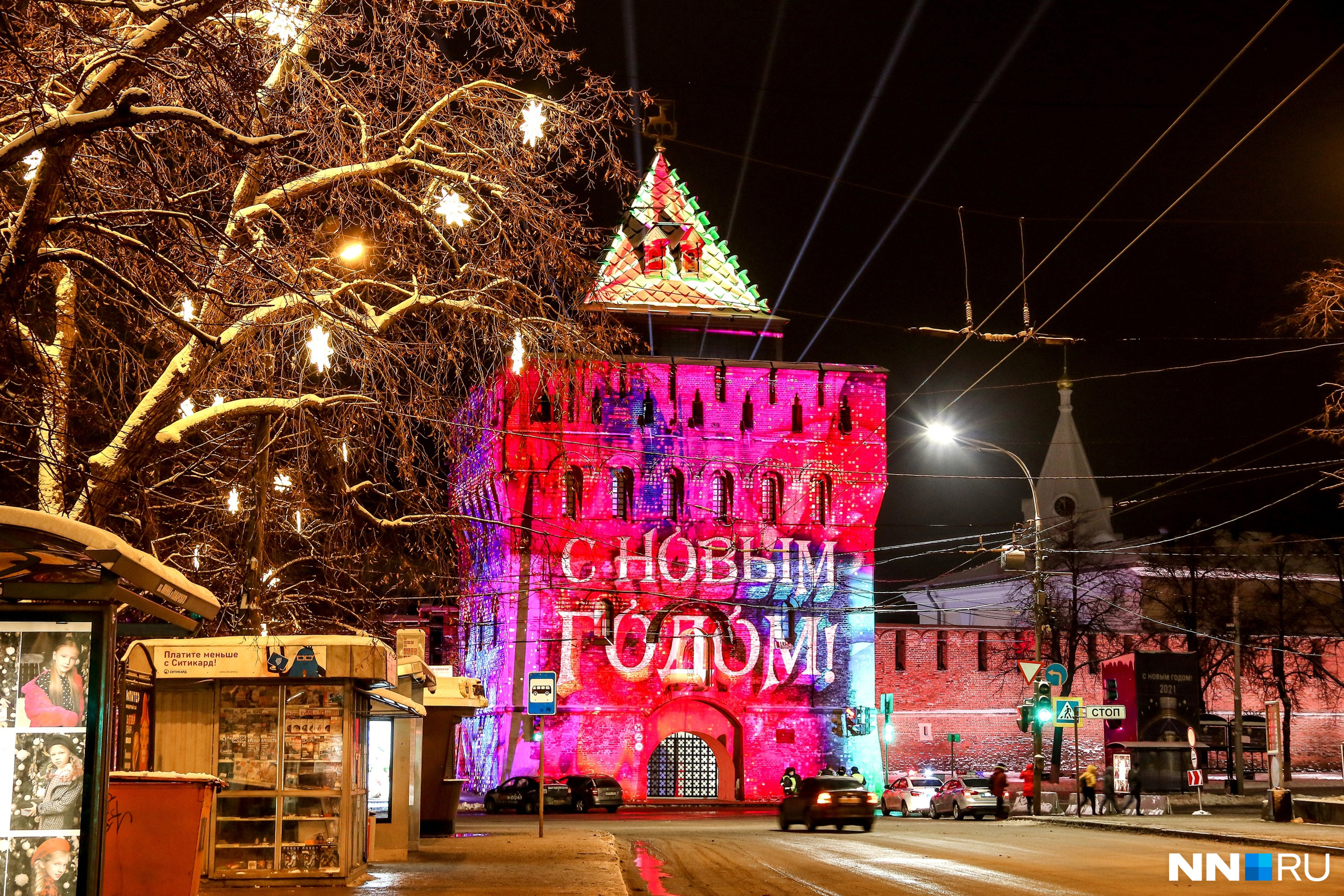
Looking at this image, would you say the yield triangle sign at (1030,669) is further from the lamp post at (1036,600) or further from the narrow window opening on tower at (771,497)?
the narrow window opening on tower at (771,497)

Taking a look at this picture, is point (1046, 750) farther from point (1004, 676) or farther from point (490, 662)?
point (490, 662)

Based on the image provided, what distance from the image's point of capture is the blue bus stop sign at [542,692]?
21938 mm

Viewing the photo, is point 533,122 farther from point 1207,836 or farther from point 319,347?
point 1207,836

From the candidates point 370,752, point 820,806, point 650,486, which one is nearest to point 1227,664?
point 650,486

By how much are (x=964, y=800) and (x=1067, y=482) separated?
39954 millimetres

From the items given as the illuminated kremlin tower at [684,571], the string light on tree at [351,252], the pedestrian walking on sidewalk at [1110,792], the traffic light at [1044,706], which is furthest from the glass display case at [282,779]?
the illuminated kremlin tower at [684,571]

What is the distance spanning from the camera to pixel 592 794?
4278 centimetres

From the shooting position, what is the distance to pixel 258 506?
56.1ft

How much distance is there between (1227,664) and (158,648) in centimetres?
5422

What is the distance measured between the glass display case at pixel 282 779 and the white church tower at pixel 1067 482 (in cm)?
6012

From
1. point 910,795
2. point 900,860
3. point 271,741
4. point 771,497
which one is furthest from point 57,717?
point 771,497

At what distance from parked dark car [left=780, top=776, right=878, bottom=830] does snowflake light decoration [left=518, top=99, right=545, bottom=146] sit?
66.5ft

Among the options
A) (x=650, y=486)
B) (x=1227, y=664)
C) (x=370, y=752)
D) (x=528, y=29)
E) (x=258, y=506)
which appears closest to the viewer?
(x=528, y=29)

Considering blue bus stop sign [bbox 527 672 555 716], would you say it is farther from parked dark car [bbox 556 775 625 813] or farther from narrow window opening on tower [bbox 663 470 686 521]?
narrow window opening on tower [bbox 663 470 686 521]
